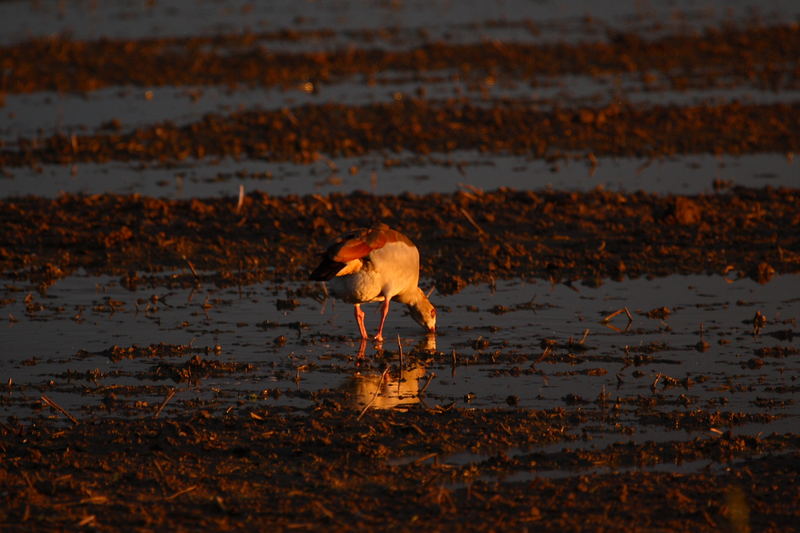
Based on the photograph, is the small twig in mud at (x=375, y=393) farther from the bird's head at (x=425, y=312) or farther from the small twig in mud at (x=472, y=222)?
the small twig in mud at (x=472, y=222)

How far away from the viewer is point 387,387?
8.95 metres

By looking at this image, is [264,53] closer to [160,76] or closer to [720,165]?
[160,76]

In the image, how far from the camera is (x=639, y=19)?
103ft

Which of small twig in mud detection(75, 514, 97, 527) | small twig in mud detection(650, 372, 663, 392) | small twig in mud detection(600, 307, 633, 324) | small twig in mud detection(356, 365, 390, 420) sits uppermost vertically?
small twig in mud detection(600, 307, 633, 324)

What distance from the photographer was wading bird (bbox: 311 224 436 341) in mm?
9773

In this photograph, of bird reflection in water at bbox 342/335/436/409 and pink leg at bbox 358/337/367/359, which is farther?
pink leg at bbox 358/337/367/359

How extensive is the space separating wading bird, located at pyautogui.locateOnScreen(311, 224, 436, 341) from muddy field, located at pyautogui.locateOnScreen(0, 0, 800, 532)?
35cm

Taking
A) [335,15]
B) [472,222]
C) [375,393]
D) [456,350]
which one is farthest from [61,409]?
[335,15]

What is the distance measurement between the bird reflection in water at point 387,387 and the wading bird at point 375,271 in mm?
655

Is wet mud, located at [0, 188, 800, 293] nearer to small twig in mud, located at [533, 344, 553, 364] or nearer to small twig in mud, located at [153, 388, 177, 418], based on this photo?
small twig in mud, located at [533, 344, 553, 364]

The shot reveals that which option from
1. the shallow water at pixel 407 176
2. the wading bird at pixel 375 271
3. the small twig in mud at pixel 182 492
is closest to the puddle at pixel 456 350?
the wading bird at pixel 375 271

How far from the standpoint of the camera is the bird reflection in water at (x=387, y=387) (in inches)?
335

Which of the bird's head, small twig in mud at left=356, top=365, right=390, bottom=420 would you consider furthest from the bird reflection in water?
the bird's head

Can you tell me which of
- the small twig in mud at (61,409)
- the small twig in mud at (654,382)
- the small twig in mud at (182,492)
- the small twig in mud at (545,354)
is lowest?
the small twig in mud at (182,492)
